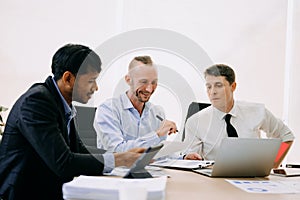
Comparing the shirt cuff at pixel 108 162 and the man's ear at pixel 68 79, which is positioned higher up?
the man's ear at pixel 68 79

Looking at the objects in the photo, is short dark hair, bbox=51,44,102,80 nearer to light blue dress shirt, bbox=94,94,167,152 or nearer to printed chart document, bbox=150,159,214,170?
light blue dress shirt, bbox=94,94,167,152

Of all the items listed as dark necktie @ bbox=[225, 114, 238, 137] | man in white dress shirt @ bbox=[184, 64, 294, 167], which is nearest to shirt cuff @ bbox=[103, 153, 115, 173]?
man in white dress shirt @ bbox=[184, 64, 294, 167]

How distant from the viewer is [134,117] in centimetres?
176

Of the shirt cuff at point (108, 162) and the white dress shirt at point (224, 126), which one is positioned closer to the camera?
the shirt cuff at point (108, 162)

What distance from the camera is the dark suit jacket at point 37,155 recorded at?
1365 millimetres

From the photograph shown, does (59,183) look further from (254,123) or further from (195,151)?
(254,123)

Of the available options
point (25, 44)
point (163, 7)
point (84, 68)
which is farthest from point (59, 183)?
point (163, 7)

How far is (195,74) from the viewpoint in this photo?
5.36ft

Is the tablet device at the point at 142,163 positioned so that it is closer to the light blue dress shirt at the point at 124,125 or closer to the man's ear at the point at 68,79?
the light blue dress shirt at the point at 124,125

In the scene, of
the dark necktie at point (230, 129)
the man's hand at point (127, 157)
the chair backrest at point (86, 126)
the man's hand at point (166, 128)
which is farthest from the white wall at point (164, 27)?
the man's hand at point (127, 157)

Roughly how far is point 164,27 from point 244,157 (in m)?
2.18

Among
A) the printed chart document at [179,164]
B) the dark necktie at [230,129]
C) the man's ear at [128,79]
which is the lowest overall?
the printed chart document at [179,164]

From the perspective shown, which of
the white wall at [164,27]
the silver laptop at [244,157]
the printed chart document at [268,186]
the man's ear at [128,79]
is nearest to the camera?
the printed chart document at [268,186]

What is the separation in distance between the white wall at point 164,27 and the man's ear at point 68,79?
1688 millimetres
